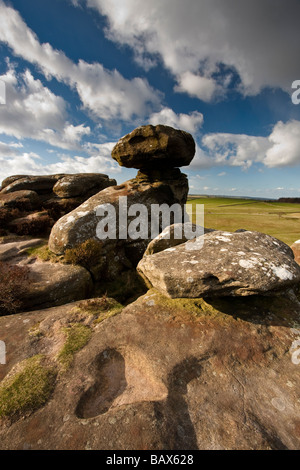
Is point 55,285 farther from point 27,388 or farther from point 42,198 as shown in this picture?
point 42,198

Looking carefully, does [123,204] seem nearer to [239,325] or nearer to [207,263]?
[207,263]

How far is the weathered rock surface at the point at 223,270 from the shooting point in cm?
559

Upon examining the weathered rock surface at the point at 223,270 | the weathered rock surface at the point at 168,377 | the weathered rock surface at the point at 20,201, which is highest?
the weathered rock surface at the point at 20,201

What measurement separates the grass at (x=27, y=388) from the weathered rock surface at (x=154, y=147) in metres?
12.7

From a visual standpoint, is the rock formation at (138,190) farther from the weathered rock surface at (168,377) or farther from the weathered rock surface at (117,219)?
the weathered rock surface at (168,377)

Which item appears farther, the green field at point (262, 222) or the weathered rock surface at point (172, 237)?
the green field at point (262, 222)

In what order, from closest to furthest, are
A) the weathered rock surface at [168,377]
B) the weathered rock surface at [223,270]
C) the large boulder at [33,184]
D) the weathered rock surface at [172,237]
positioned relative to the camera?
the weathered rock surface at [168,377] < the weathered rock surface at [223,270] < the weathered rock surface at [172,237] < the large boulder at [33,184]

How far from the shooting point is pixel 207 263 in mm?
6270

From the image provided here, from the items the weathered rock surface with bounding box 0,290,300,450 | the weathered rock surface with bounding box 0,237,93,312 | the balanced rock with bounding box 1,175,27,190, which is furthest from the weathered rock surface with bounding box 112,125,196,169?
the balanced rock with bounding box 1,175,27,190

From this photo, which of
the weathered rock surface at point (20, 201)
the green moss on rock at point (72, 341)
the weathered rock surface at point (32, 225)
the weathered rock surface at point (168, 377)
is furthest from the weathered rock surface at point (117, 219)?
the weathered rock surface at point (20, 201)

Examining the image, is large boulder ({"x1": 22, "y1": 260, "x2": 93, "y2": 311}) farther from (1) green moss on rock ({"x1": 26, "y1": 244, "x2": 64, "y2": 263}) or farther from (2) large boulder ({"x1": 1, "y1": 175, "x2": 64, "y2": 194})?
(2) large boulder ({"x1": 1, "y1": 175, "x2": 64, "y2": 194})

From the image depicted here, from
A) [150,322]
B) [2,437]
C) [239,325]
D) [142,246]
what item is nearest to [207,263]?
[239,325]

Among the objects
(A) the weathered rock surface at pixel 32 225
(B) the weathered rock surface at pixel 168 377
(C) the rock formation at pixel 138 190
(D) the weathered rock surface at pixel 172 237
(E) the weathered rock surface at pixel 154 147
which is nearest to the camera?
(B) the weathered rock surface at pixel 168 377

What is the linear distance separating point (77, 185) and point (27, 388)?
1767 cm
